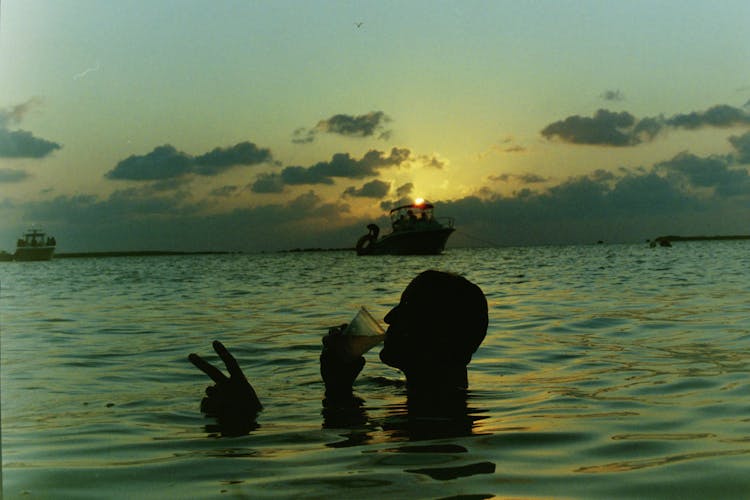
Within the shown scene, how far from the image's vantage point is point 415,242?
2911 inches

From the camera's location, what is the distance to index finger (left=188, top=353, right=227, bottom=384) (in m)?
4.51

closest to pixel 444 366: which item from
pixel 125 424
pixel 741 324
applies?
pixel 125 424

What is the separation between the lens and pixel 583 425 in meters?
4.65

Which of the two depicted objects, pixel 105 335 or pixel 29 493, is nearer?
pixel 29 493

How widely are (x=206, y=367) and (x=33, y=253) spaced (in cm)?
10535

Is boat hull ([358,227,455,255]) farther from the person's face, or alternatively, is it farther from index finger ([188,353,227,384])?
index finger ([188,353,227,384])

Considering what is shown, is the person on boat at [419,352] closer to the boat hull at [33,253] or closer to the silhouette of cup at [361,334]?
the silhouette of cup at [361,334]

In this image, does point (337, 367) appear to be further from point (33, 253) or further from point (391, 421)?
point (33, 253)

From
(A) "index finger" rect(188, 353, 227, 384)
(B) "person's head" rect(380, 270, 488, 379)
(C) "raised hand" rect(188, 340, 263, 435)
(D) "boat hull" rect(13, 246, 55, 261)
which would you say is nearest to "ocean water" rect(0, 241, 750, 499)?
(C) "raised hand" rect(188, 340, 263, 435)

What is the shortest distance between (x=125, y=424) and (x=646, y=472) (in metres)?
3.54

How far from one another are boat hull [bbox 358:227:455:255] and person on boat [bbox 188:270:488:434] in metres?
67.5

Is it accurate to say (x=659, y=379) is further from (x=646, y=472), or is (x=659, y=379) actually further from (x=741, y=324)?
(x=741, y=324)

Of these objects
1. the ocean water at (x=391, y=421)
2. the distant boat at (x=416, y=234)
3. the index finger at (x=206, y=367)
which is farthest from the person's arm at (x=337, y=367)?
the distant boat at (x=416, y=234)

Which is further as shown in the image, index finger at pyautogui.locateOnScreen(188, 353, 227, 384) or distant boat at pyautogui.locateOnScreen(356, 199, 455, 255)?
distant boat at pyautogui.locateOnScreen(356, 199, 455, 255)
